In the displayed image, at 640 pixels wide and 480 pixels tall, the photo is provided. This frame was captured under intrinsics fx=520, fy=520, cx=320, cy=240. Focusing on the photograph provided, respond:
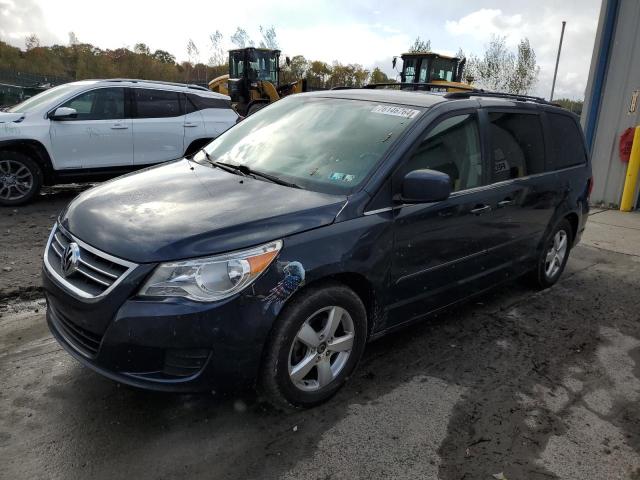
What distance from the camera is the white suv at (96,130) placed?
23.2ft

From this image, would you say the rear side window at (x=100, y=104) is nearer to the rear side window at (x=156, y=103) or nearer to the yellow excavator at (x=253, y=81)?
the rear side window at (x=156, y=103)

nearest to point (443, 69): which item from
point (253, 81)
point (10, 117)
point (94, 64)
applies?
point (253, 81)

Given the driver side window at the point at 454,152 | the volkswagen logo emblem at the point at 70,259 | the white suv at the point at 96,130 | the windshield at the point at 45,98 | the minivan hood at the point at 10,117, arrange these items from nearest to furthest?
the volkswagen logo emblem at the point at 70,259, the driver side window at the point at 454,152, the minivan hood at the point at 10,117, the white suv at the point at 96,130, the windshield at the point at 45,98

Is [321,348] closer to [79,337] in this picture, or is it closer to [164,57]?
[79,337]

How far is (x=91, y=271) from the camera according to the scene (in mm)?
2551

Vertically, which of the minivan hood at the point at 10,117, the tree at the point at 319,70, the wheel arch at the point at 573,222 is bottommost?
the wheel arch at the point at 573,222

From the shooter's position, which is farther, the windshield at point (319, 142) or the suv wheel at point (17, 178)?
the suv wheel at point (17, 178)

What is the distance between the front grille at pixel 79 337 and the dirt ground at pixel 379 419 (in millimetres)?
421

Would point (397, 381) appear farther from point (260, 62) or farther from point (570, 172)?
point (260, 62)

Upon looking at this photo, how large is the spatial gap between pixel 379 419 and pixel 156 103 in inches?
266

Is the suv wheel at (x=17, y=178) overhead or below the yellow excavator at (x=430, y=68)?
below

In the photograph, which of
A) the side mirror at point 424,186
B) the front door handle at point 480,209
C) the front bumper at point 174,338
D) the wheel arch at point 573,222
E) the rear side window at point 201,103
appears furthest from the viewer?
the rear side window at point 201,103

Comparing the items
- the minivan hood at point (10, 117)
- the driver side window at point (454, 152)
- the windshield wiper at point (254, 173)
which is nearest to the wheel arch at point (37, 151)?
the minivan hood at point (10, 117)

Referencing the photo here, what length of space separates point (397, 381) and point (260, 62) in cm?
1856
